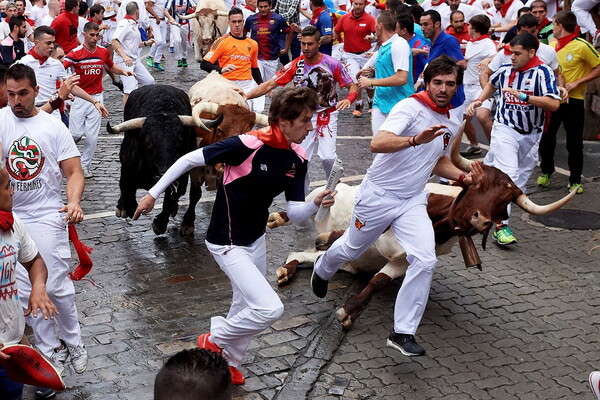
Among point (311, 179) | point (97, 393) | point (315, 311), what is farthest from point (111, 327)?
point (311, 179)

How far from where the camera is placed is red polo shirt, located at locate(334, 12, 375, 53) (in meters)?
17.2

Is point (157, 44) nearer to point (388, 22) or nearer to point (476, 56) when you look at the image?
point (476, 56)

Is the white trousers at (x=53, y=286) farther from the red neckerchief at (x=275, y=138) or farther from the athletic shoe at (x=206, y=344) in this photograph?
the red neckerchief at (x=275, y=138)

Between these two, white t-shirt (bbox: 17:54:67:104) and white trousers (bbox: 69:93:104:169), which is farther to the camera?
white trousers (bbox: 69:93:104:169)

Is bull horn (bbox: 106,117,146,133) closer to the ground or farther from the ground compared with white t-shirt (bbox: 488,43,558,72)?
closer to the ground

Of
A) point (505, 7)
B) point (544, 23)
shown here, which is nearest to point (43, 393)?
point (544, 23)

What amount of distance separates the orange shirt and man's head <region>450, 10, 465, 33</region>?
154 inches

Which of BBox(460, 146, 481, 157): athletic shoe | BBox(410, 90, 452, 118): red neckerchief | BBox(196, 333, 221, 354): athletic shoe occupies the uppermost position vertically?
BBox(410, 90, 452, 118): red neckerchief

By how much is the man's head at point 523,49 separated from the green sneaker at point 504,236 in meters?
1.78

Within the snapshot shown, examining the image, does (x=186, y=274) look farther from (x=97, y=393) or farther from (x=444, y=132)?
(x=444, y=132)

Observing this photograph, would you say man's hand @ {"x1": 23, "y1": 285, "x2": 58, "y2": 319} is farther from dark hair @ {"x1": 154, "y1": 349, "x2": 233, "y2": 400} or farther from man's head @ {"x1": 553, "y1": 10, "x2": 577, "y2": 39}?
man's head @ {"x1": 553, "y1": 10, "x2": 577, "y2": 39}

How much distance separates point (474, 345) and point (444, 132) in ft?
5.91

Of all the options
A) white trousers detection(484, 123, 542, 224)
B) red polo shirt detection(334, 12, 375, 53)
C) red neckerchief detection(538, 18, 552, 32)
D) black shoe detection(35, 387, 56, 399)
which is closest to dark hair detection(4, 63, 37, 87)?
black shoe detection(35, 387, 56, 399)

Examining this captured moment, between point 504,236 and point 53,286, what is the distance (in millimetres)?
5121
